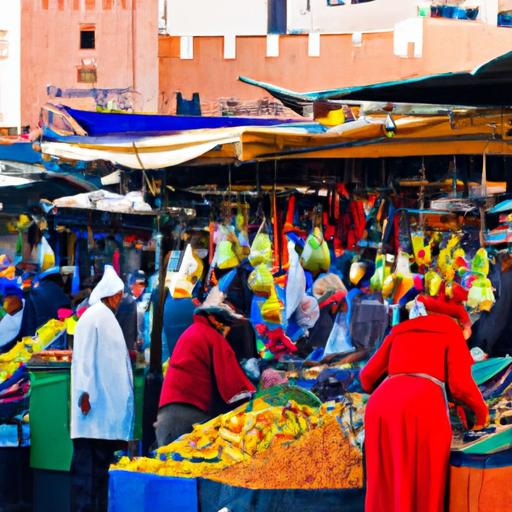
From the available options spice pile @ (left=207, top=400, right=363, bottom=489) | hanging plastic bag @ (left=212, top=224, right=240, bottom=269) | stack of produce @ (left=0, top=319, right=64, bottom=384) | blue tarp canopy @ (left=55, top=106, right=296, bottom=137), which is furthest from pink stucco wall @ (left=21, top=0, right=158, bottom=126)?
spice pile @ (left=207, top=400, right=363, bottom=489)

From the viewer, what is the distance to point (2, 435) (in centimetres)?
887

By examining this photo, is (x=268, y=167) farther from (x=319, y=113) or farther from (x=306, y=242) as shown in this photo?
(x=319, y=113)

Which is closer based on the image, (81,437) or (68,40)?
(81,437)

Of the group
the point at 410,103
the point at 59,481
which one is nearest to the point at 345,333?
the point at 59,481

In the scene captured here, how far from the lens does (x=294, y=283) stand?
912cm

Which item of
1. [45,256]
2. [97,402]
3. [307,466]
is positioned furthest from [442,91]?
[45,256]

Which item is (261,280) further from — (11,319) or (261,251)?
(11,319)

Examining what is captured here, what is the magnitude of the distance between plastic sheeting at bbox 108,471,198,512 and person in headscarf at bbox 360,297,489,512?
103cm

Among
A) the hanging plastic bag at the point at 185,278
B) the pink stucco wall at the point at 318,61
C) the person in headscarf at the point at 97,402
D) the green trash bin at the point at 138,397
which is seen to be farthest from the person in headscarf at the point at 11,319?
the pink stucco wall at the point at 318,61

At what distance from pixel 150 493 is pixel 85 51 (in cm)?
2577

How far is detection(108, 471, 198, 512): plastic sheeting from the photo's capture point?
273 inches

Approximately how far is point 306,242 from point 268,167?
0.57 metres

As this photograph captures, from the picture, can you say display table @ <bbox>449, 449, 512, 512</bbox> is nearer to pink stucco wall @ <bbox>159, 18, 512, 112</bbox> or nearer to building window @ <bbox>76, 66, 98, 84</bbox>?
pink stucco wall @ <bbox>159, 18, 512, 112</bbox>

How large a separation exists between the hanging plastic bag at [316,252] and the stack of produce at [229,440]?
1.44 metres
